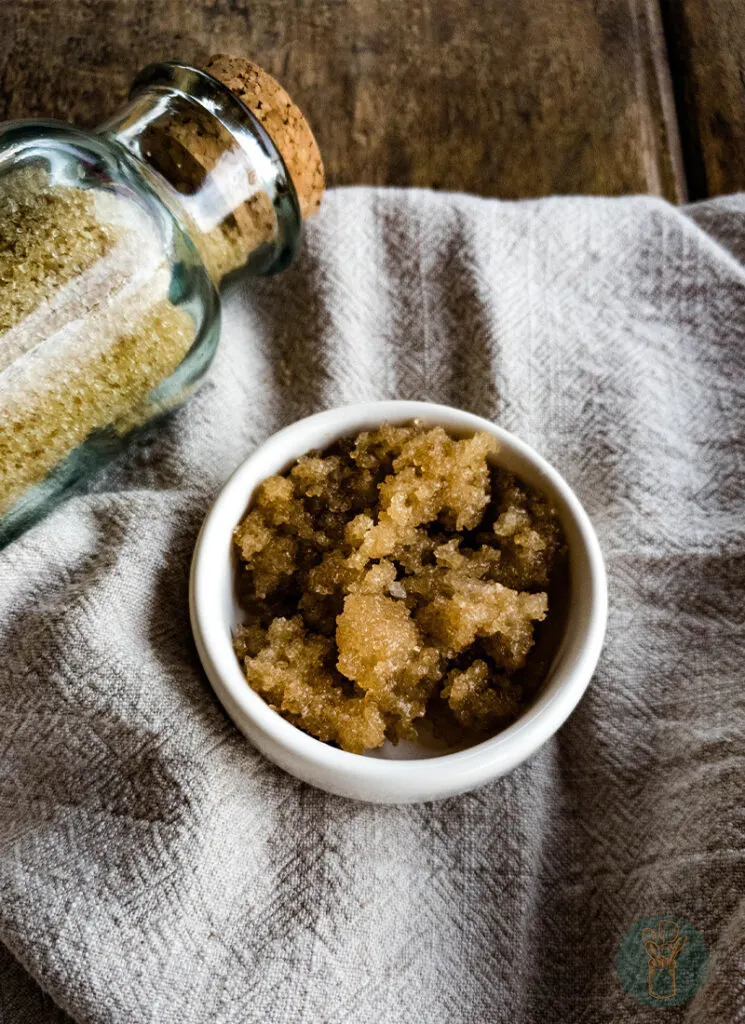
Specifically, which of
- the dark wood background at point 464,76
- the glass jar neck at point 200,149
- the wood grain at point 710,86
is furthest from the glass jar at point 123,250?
the wood grain at point 710,86

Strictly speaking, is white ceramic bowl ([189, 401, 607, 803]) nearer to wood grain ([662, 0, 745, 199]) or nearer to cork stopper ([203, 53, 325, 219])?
cork stopper ([203, 53, 325, 219])

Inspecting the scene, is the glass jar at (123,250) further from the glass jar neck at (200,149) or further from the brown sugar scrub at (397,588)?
the brown sugar scrub at (397,588)

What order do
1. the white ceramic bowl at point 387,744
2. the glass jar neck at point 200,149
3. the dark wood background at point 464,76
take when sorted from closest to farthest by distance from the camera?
1. the white ceramic bowl at point 387,744
2. the glass jar neck at point 200,149
3. the dark wood background at point 464,76

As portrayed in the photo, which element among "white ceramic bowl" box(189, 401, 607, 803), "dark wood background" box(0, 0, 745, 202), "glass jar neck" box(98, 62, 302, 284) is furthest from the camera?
"dark wood background" box(0, 0, 745, 202)

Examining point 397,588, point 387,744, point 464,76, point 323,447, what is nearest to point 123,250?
point 323,447

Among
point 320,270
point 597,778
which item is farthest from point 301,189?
point 597,778

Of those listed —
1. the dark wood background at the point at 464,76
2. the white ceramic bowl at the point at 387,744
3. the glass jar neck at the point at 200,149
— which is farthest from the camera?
the dark wood background at the point at 464,76

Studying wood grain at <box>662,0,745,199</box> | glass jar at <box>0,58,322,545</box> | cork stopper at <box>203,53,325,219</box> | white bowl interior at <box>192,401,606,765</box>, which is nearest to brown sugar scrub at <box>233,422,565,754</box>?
white bowl interior at <box>192,401,606,765</box>
